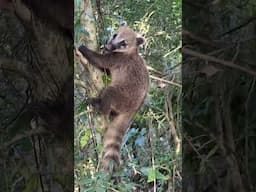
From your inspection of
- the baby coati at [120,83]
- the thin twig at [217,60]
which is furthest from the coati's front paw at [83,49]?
the thin twig at [217,60]

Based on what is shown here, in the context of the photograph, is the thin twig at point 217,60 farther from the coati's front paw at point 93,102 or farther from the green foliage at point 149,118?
the coati's front paw at point 93,102

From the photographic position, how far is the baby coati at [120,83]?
97.2 inches

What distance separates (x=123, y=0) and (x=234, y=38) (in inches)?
20.3

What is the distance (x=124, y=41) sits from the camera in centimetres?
248

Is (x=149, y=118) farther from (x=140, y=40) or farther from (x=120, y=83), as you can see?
(x=140, y=40)

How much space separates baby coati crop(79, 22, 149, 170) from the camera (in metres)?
2.47

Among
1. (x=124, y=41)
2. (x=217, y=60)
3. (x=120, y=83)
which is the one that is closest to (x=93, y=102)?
(x=120, y=83)

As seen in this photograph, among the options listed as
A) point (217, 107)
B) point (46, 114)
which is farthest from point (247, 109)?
point (46, 114)

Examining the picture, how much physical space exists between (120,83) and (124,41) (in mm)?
175

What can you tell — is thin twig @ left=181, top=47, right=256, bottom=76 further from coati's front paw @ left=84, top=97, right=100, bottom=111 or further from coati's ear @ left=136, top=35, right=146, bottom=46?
coati's front paw @ left=84, top=97, right=100, bottom=111

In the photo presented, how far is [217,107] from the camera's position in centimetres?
264

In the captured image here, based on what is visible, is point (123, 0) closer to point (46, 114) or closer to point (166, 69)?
point (166, 69)

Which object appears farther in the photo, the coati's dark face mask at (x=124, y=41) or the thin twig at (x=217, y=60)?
the thin twig at (x=217, y=60)

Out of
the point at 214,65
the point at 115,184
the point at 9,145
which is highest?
the point at 214,65
